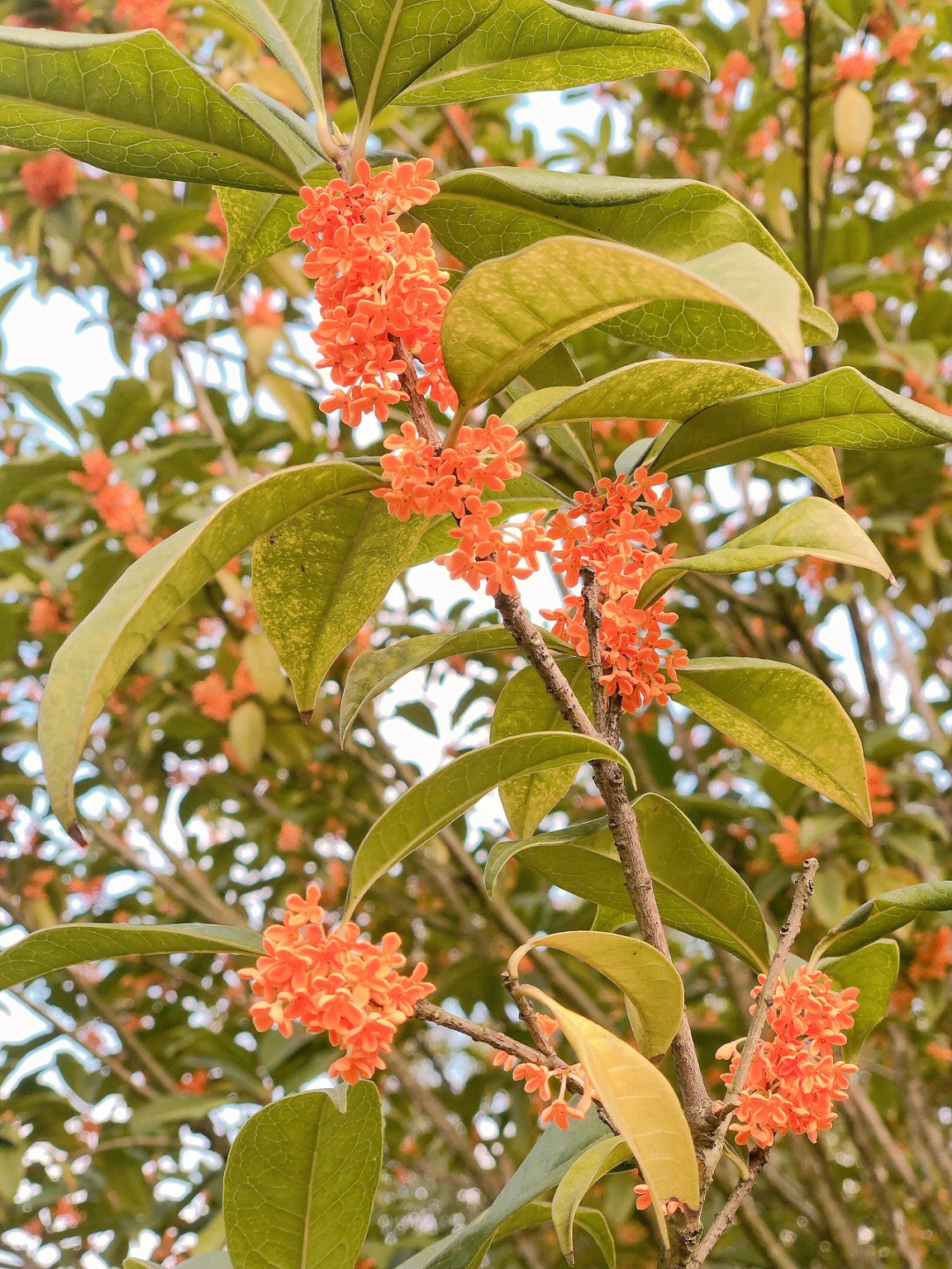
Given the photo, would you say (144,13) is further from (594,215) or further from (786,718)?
(786,718)

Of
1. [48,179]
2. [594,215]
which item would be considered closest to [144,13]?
[48,179]

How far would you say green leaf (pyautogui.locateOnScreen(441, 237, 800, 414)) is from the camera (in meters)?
0.63

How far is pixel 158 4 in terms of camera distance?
107 inches

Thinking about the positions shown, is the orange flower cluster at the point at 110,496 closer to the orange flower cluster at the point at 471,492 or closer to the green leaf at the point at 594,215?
the green leaf at the point at 594,215

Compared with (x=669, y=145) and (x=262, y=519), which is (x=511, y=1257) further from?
(x=669, y=145)

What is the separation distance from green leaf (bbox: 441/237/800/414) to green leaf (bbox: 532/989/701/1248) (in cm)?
45

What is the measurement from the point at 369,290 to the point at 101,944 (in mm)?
530

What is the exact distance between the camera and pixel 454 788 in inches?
32.7

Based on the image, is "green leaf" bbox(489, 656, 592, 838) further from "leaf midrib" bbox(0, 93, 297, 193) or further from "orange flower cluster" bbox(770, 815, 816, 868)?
"orange flower cluster" bbox(770, 815, 816, 868)

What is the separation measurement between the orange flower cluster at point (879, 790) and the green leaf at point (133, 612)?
203 centimetres

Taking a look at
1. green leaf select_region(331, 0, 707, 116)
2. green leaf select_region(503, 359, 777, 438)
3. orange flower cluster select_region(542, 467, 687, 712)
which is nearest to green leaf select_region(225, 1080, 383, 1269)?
orange flower cluster select_region(542, 467, 687, 712)

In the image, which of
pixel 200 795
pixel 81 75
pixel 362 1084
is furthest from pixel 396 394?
pixel 200 795

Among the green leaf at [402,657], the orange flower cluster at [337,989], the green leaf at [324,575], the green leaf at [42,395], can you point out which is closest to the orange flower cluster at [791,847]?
the green leaf at [402,657]

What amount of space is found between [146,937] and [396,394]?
0.45 metres
